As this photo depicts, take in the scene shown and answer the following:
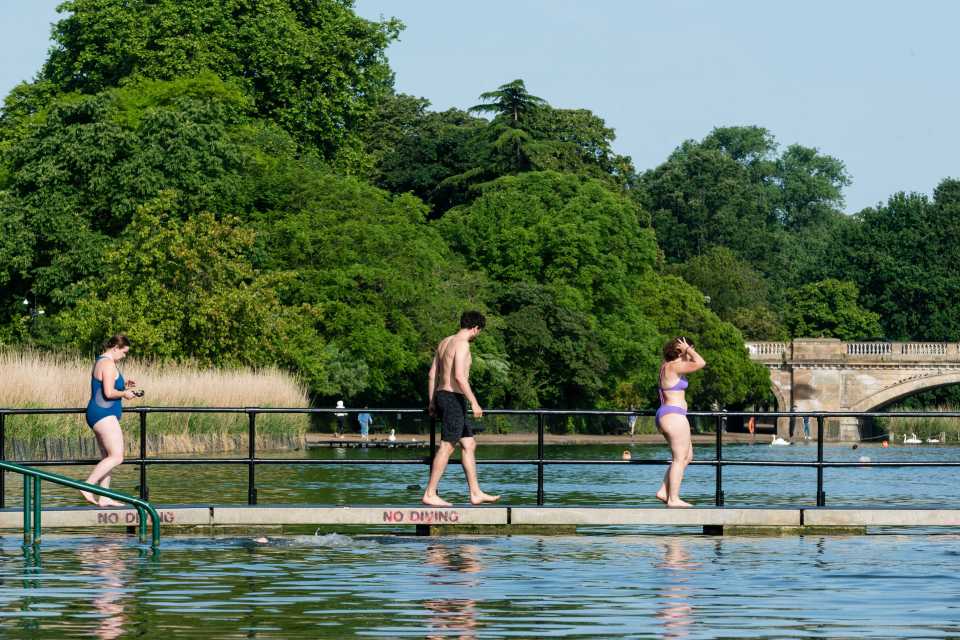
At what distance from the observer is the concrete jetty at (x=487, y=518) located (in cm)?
1772

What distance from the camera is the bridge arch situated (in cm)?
9031

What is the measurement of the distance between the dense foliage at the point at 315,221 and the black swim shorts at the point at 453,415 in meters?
35.1

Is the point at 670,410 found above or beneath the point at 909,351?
beneath

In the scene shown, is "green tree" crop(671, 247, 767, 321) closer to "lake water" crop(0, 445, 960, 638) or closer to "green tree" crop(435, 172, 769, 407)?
"green tree" crop(435, 172, 769, 407)

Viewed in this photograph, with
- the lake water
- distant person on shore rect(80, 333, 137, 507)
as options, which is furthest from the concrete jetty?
distant person on shore rect(80, 333, 137, 507)

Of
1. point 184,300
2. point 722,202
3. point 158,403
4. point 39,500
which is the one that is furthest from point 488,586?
point 722,202

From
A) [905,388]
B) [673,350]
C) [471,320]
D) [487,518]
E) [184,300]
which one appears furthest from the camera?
[905,388]

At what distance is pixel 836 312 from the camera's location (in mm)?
107188

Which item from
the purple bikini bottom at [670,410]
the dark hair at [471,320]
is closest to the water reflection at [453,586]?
the dark hair at [471,320]

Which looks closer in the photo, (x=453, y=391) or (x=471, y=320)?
(x=471, y=320)

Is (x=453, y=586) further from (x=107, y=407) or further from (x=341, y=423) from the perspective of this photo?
(x=341, y=423)

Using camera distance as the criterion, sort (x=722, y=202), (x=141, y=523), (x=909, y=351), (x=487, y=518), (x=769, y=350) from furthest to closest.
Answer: (x=722, y=202)
(x=769, y=350)
(x=909, y=351)
(x=487, y=518)
(x=141, y=523)

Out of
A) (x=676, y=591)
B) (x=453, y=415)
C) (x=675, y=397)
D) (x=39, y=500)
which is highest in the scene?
(x=675, y=397)

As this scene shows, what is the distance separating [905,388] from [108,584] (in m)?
81.5
